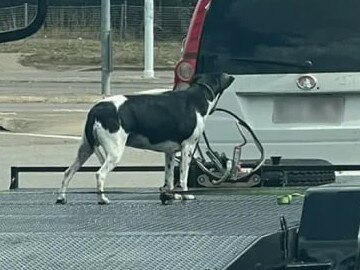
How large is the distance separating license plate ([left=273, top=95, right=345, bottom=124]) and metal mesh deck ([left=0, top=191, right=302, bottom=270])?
11.4ft

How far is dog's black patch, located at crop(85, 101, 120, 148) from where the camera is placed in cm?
566

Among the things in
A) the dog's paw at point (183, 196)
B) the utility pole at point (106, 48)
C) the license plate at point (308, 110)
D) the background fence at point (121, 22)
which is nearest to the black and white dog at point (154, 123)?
Answer: the license plate at point (308, 110)

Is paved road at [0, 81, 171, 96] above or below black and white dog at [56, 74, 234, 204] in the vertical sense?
below

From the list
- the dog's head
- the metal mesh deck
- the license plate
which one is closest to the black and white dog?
the dog's head

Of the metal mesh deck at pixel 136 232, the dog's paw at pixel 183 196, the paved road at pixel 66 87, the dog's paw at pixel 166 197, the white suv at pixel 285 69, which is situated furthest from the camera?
the paved road at pixel 66 87

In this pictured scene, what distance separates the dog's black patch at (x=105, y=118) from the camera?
566 centimetres

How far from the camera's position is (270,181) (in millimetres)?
3637

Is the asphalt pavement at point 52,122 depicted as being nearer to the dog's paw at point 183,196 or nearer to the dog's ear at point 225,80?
the dog's ear at point 225,80

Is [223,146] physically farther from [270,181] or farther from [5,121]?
[5,121]

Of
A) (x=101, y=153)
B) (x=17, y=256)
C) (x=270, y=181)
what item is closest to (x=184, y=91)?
(x=101, y=153)

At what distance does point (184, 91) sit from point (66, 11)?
4699 cm

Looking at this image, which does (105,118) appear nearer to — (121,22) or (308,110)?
(308,110)

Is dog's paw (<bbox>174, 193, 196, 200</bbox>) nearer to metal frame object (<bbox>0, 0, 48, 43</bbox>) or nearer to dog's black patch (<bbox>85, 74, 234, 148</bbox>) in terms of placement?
metal frame object (<bbox>0, 0, 48, 43</bbox>)

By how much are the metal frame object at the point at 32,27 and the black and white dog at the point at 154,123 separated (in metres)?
2.38
